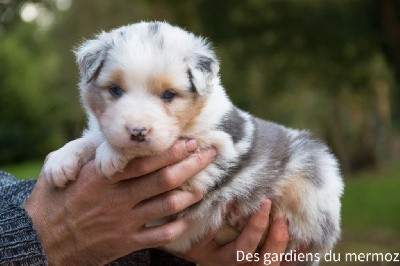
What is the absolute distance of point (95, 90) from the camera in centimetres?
298

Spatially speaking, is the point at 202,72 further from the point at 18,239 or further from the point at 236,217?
the point at 18,239

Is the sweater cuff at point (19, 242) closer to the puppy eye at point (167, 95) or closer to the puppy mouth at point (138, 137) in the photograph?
the puppy mouth at point (138, 137)

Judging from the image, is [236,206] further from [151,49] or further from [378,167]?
[378,167]

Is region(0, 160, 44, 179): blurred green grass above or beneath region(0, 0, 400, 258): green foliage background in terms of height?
beneath

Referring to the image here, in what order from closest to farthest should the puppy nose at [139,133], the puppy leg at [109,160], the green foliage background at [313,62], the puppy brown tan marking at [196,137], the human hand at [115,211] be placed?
the puppy nose at [139,133] < the puppy brown tan marking at [196,137] < the puppy leg at [109,160] < the human hand at [115,211] < the green foliage background at [313,62]

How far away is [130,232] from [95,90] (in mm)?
683

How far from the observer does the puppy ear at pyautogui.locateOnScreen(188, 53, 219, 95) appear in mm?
2969

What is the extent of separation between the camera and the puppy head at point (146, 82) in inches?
109

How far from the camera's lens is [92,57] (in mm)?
3023

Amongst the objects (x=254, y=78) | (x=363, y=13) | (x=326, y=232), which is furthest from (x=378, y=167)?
(x=326, y=232)

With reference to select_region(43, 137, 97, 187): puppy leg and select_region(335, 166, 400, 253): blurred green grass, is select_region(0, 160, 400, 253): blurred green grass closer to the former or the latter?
select_region(335, 166, 400, 253): blurred green grass

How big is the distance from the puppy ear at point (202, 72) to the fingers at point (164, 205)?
49 centimetres

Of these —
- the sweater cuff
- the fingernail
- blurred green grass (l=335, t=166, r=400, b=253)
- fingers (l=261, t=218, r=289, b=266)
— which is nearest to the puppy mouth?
the fingernail

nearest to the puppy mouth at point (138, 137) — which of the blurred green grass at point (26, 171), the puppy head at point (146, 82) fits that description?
the puppy head at point (146, 82)
